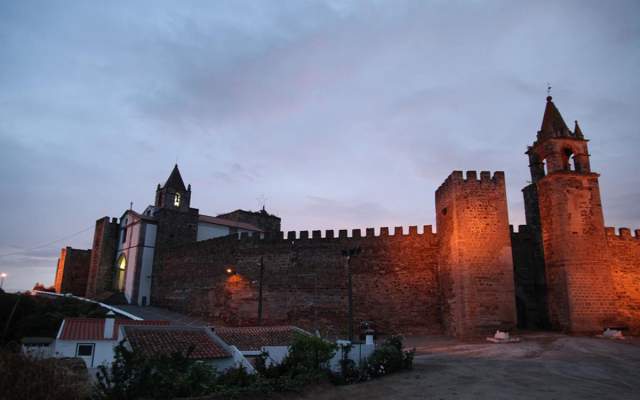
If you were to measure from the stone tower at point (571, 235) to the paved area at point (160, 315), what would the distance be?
61.0 ft

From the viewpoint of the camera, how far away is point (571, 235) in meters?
18.8

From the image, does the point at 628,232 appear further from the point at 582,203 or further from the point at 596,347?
the point at 596,347

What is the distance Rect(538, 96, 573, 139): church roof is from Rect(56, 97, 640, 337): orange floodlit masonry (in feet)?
0.22

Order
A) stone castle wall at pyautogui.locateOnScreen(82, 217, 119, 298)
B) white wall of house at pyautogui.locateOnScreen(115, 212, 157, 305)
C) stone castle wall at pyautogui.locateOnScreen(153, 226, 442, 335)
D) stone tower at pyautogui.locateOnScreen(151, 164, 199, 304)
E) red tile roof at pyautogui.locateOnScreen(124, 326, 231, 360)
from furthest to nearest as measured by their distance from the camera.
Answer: stone castle wall at pyautogui.locateOnScreen(82, 217, 119, 298) < stone tower at pyautogui.locateOnScreen(151, 164, 199, 304) < white wall of house at pyautogui.locateOnScreen(115, 212, 157, 305) < stone castle wall at pyautogui.locateOnScreen(153, 226, 442, 335) < red tile roof at pyautogui.locateOnScreen(124, 326, 231, 360)

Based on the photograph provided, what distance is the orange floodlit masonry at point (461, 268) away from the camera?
18359 mm

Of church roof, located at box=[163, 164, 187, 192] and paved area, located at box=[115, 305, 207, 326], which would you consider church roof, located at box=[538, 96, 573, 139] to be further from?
church roof, located at box=[163, 164, 187, 192]

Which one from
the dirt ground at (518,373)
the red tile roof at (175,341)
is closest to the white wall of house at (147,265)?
the red tile roof at (175,341)

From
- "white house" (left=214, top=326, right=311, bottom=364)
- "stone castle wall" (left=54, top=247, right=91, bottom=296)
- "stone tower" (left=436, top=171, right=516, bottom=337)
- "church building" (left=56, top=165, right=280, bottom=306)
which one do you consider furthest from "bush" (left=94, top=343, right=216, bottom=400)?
"stone castle wall" (left=54, top=247, right=91, bottom=296)

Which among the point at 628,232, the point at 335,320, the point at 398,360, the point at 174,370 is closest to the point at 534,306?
the point at 628,232

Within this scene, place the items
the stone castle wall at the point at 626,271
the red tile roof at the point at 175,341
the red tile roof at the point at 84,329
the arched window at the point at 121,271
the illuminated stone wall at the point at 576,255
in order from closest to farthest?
the red tile roof at the point at 175,341 < the illuminated stone wall at the point at 576,255 < the red tile roof at the point at 84,329 < the stone castle wall at the point at 626,271 < the arched window at the point at 121,271

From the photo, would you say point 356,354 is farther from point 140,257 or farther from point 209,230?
point 209,230

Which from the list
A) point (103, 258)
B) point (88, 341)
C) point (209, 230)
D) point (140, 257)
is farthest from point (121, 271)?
point (88, 341)

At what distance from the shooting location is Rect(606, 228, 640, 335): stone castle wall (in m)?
19.8

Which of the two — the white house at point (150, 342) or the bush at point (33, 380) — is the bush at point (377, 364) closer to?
the white house at point (150, 342)
